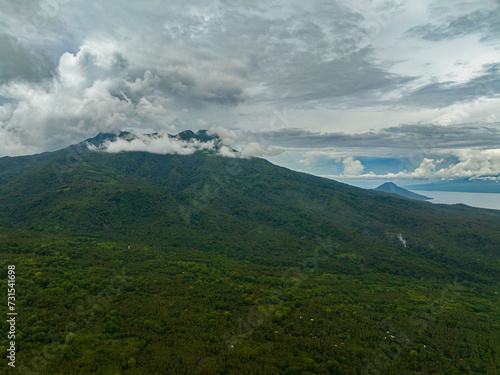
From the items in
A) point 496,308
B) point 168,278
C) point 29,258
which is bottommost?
point 496,308

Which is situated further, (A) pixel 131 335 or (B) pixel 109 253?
(B) pixel 109 253

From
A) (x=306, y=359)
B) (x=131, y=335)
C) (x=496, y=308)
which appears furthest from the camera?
(x=496, y=308)

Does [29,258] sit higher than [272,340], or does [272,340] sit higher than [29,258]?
[29,258]

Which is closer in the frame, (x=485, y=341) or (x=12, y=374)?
(x=12, y=374)

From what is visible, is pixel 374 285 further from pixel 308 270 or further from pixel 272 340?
pixel 272 340

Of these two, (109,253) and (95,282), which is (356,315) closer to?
(95,282)

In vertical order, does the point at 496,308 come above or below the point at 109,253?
below

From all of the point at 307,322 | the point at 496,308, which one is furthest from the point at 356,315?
the point at 496,308

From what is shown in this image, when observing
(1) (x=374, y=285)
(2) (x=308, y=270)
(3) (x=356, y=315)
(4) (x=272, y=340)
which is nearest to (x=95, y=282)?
(4) (x=272, y=340)

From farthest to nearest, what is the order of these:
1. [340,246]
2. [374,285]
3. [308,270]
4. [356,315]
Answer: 1. [340,246]
2. [308,270]
3. [374,285]
4. [356,315]
